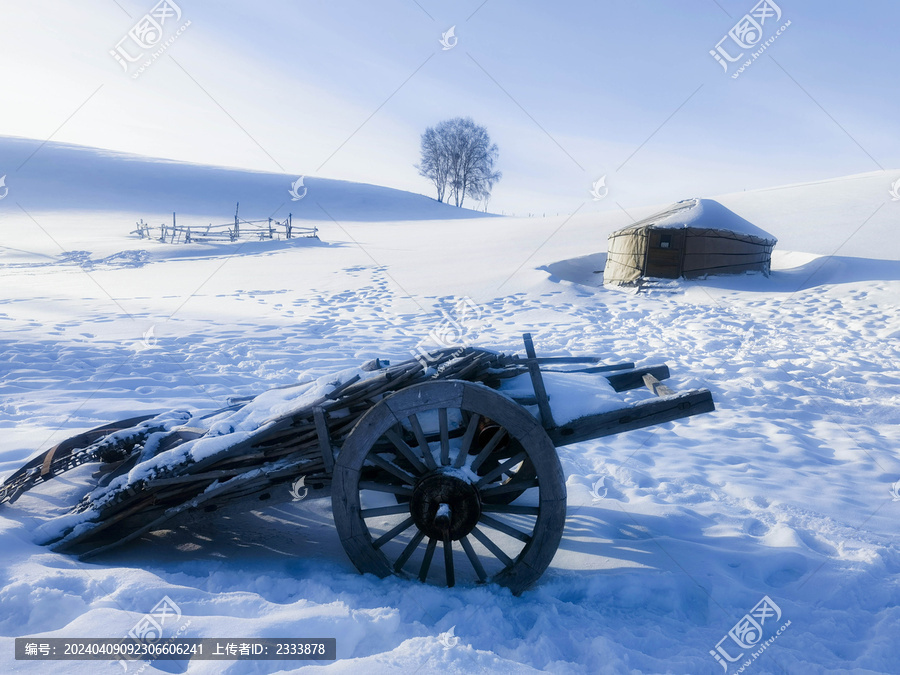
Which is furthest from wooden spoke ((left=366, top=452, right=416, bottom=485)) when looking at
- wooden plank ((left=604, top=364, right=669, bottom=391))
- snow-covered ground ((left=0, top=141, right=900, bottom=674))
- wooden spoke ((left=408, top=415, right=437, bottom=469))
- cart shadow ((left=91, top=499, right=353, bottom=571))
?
wooden plank ((left=604, top=364, right=669, bottom=391))

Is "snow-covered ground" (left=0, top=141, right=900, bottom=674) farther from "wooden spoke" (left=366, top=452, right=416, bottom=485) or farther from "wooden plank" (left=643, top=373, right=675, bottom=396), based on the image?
"wooden plank" (left=643, top=373, right=675, bottom=396)

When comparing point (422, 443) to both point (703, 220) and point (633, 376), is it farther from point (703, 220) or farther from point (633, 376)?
point (703, 220)

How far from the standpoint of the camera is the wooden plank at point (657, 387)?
291 cm

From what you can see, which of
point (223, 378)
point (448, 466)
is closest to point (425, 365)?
point (448, 466)

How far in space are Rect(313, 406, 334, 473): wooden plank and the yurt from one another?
11.0 metres

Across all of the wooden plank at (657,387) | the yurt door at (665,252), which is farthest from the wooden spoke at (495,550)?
the yurt door at (665,252)

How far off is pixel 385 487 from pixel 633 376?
180 cm

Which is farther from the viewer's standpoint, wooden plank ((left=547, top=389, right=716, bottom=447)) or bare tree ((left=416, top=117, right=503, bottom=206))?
bare tree ((left=416, top=117, right=503, bottom=206))

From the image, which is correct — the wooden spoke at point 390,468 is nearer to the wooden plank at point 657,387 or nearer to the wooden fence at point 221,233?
the wooden plank at point 657,387

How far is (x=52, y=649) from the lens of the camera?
5.66 feet

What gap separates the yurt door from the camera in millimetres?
12219

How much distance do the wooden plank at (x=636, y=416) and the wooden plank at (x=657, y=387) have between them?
139mm

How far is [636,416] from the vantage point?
102 inches

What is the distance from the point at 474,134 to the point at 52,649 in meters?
49.2
